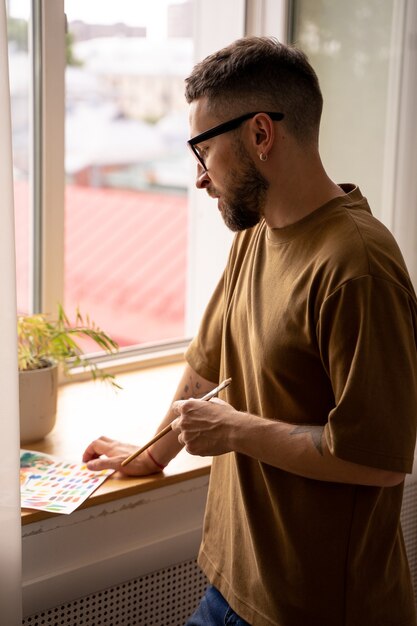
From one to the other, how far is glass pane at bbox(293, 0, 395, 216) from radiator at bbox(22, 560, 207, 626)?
115cm

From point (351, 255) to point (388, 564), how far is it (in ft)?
1.71

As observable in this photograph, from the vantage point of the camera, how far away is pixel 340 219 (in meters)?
1.35

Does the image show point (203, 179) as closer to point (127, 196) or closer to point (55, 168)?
point (55, 168)

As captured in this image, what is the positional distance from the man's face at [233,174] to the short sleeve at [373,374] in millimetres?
252

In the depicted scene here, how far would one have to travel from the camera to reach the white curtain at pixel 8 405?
1.36 m

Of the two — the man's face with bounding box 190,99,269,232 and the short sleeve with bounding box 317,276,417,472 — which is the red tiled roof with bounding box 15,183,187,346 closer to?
the man's face with bounding box 190,99,269,232

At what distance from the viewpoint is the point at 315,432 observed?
1.32m

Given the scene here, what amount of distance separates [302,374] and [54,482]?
65cm

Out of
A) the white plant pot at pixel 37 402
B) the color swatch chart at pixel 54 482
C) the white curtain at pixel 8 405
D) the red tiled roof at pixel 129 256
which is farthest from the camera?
the red tiled roof at pixel 129 256

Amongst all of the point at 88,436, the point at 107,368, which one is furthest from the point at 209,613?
the point at 107,368

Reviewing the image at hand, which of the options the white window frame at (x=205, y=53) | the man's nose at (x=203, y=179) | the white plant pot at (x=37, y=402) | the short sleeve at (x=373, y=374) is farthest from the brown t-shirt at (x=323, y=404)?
the white window frame at (x=205, y=53)

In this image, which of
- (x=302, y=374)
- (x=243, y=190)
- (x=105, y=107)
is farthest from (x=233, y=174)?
(x=105, y=107)

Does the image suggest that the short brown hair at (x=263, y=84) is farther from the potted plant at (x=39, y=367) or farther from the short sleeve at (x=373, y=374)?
the potted plant at (x=39, y=367)

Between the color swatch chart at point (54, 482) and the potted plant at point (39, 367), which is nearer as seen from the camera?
the color swatch chart at point (54, 482)
